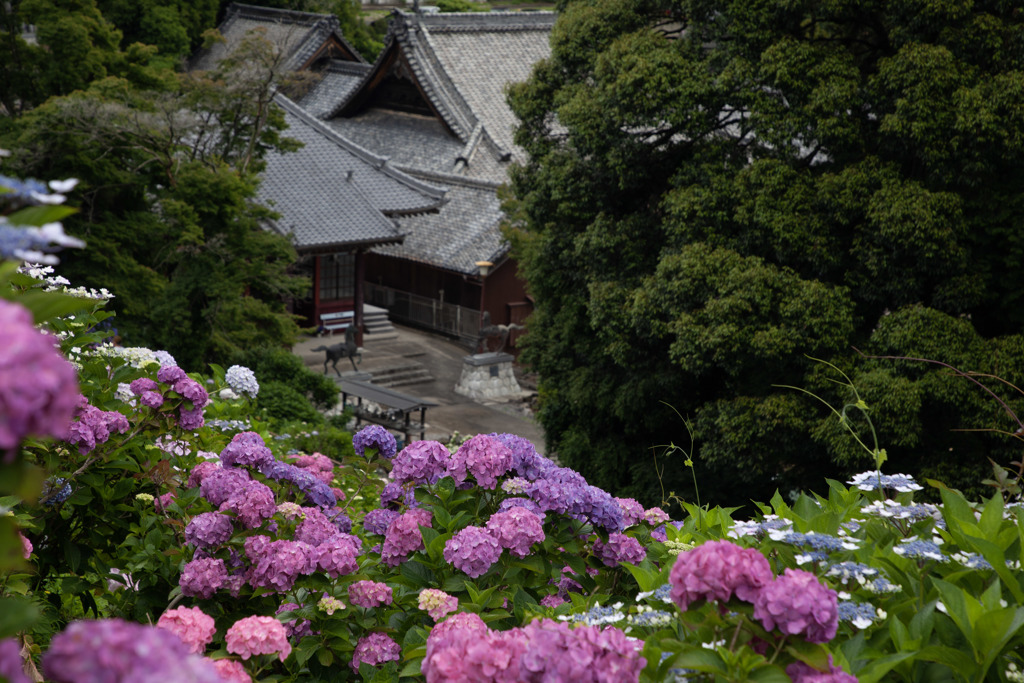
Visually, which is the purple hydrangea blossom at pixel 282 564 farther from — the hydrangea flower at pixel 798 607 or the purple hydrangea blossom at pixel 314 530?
the hydrangea flower at pixel 798 607

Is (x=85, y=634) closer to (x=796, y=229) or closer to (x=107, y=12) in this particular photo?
(x=796, y=229)

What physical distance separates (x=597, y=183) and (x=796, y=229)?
9.48 feet

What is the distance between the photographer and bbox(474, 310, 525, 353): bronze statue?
2239 cm

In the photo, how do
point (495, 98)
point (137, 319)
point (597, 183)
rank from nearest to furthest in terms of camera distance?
1. point (597, 183)
2. point (137, 319)
3. point (495, 98)

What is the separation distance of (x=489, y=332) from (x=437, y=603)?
1935 centimetres

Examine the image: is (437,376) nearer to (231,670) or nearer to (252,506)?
(252,506)

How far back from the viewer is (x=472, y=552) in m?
3.27

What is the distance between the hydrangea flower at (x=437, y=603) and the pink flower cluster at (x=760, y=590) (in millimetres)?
1241

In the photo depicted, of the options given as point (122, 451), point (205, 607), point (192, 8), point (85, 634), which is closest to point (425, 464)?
point (205, 607)

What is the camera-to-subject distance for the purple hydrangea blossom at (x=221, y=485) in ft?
11.4

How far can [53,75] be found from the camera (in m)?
15.5

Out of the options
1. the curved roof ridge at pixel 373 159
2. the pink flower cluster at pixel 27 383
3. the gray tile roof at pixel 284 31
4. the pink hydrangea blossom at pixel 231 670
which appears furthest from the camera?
the gray tile roof at pixel 284 31

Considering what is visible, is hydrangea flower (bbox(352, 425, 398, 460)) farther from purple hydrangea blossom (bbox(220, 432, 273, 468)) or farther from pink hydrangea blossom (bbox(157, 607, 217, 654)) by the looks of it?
pink hydrangea blossom (bbox(157, 607, 217, 654))

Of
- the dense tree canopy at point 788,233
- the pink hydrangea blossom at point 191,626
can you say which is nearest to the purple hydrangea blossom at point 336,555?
the pink hydrangea blossom at point 191,626
